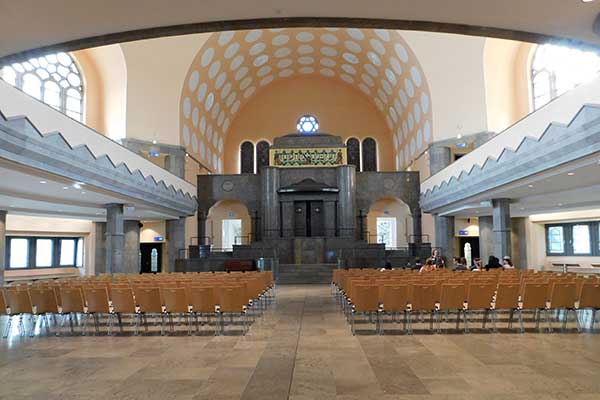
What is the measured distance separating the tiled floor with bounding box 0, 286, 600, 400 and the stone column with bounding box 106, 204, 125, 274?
34.6 feet

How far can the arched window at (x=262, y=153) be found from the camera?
3678 cm

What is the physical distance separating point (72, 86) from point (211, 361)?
22222 mm

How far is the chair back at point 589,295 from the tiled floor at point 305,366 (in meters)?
0.94

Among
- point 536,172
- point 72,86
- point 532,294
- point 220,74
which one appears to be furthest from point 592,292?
point 220,74

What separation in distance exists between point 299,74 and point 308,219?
13.7 meters

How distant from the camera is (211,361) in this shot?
20.6ft

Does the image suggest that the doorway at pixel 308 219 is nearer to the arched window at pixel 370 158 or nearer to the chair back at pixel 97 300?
the arched window at pixel 370 158

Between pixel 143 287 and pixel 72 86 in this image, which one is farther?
pixel 72 86

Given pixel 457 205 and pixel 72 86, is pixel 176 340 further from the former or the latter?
pixel 72 86

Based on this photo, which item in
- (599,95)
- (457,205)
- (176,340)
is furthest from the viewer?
(457,205)

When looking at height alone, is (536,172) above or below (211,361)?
above

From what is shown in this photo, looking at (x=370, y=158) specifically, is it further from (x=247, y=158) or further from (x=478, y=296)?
(x=478, y=296)

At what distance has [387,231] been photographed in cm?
3341

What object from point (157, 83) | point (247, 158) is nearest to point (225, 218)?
point (247, 158)
